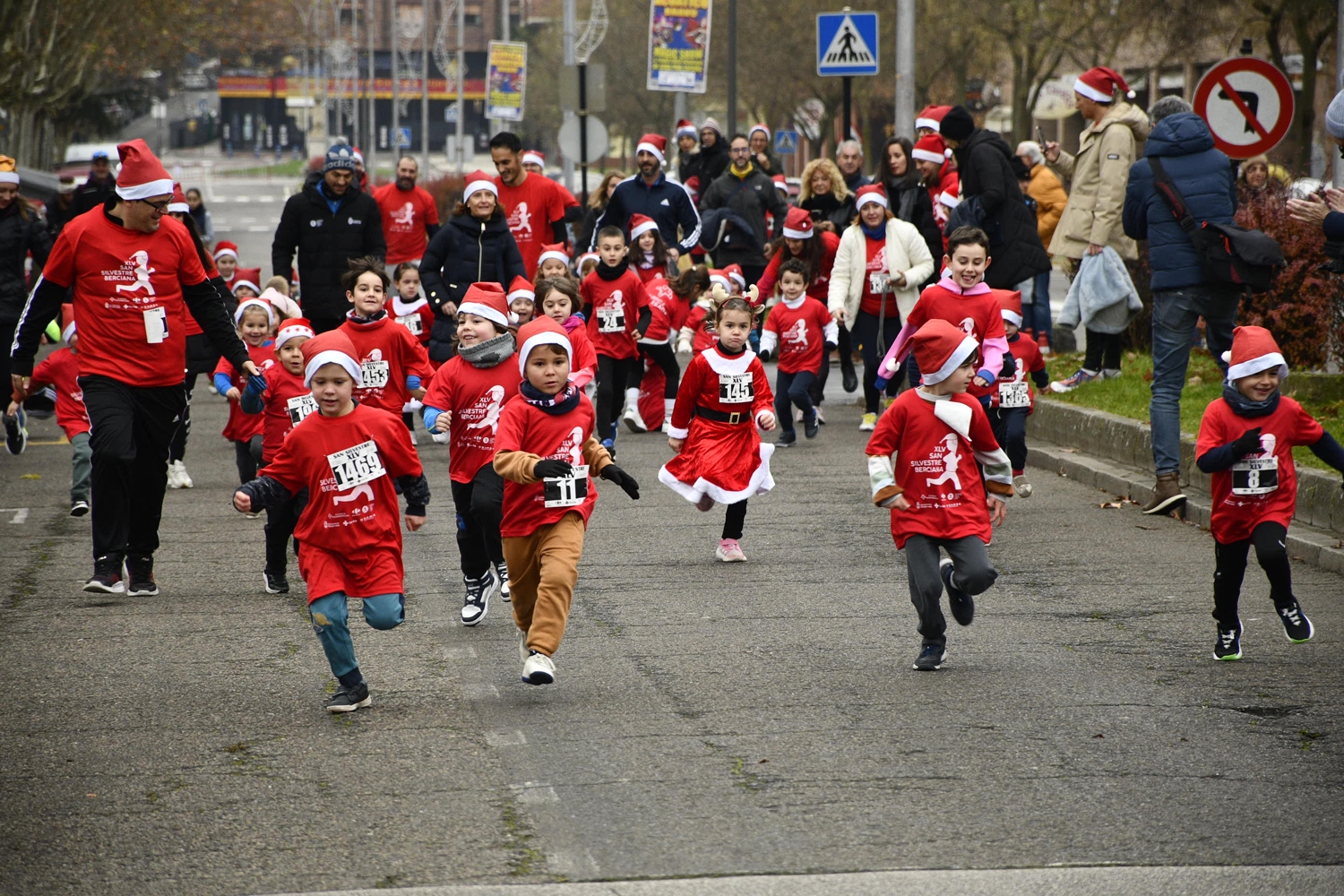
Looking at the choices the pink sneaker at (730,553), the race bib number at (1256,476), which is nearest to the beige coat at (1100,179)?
the pink sneaker at (730,553)

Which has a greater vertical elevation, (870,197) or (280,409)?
(870,197)

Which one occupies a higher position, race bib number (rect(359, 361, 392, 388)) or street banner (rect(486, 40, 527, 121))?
street banner (rect(486, 40, 527, 121))

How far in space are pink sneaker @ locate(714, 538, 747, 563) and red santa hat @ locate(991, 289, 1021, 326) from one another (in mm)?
1943

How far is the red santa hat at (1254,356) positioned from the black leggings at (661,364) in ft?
23.5

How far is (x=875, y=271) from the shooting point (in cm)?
1414

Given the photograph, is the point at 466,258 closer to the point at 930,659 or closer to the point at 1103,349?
the point at 1103,349

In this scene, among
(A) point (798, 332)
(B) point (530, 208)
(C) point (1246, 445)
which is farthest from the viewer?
(B) point (530, 208)

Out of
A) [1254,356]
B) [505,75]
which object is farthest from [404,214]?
[505,75]

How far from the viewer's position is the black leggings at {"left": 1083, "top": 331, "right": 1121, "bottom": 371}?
14.4 metres

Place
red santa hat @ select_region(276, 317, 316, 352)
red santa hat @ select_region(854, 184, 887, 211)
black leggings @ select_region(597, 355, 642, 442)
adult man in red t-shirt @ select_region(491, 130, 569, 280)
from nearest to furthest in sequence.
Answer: red santa hat @ select_region(276, 317, 316, 352), black leggings @ select_region(597, 355, 642, 442), red santa hat @ select_region(854, 184, 887, 211), adult man in red t-shirt @ select_region(491, 130, 569, 280)

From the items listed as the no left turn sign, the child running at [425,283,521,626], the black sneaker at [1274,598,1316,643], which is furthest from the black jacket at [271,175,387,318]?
the black sneaker at [1274,598,1316,643]

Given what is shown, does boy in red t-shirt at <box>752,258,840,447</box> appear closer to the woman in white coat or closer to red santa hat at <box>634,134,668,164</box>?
the woman in white coat

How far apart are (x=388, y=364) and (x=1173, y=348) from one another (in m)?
4.36

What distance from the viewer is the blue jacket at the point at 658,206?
16031 mm
